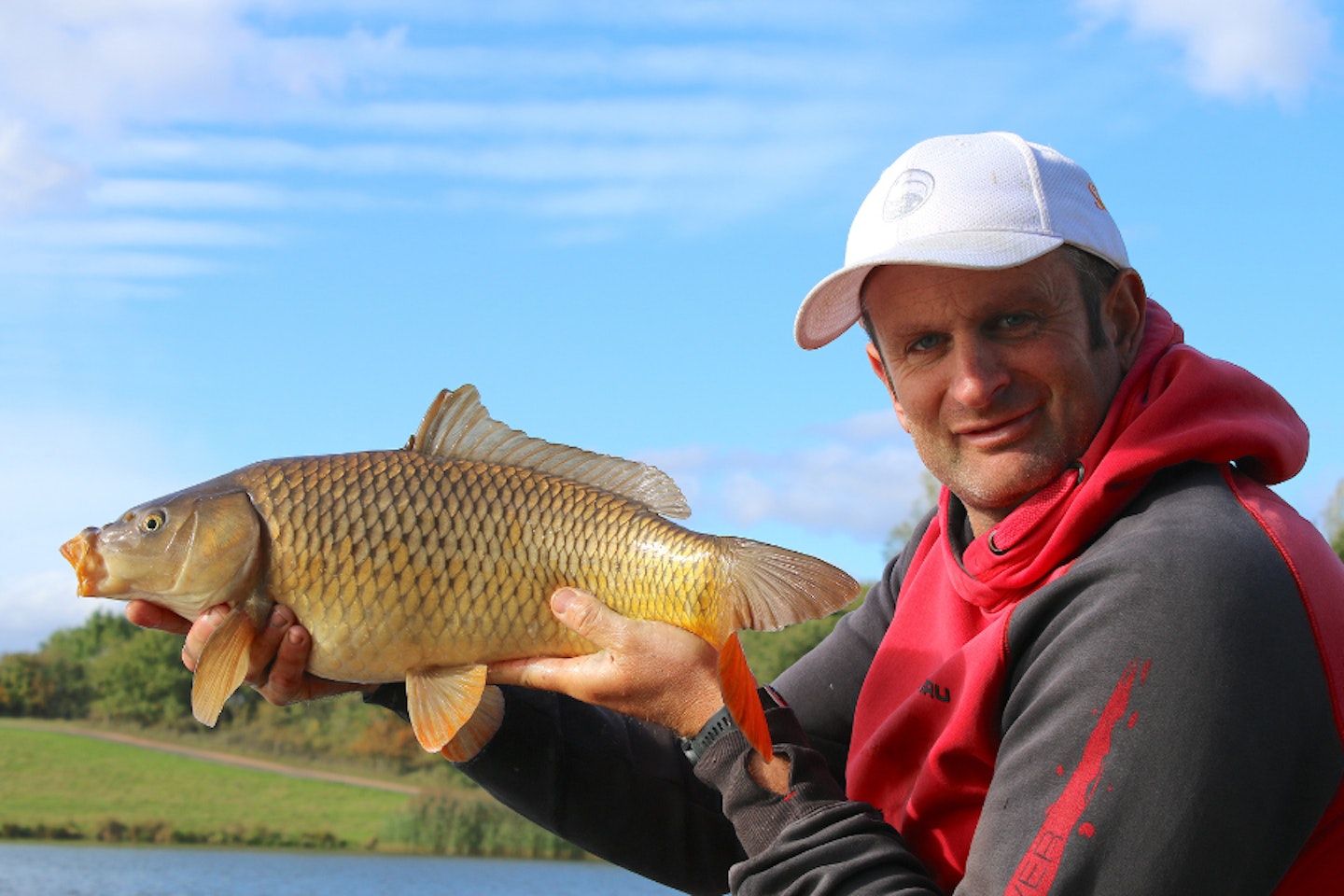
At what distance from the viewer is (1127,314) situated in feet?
6.95

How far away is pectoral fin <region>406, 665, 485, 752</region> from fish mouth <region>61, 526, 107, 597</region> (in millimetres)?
627

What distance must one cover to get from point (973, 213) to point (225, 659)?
149 cm

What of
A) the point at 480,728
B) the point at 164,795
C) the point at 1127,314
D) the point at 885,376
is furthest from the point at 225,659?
the point at 164,795

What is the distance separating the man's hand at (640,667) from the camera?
2.11 metres

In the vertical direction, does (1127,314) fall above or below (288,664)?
above

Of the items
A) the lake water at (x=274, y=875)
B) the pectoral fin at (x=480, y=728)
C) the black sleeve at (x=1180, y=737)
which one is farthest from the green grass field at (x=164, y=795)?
the black sleeve at (x=1180, y=737)

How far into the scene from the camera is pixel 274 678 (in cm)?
228

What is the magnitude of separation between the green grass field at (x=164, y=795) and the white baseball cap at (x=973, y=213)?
39589mm

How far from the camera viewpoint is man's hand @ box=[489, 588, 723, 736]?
6.93ft

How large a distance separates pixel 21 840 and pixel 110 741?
4.08m

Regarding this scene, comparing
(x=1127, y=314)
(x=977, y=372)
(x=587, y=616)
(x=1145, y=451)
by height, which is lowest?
(x=587, y=616)

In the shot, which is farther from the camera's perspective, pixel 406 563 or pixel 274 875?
pixel 274 875

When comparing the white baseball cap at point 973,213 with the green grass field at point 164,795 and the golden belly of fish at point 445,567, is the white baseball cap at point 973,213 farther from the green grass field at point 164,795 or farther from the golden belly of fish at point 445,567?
the green grass field at point 164,795

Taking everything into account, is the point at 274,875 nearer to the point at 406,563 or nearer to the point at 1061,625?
the point at 406,563
